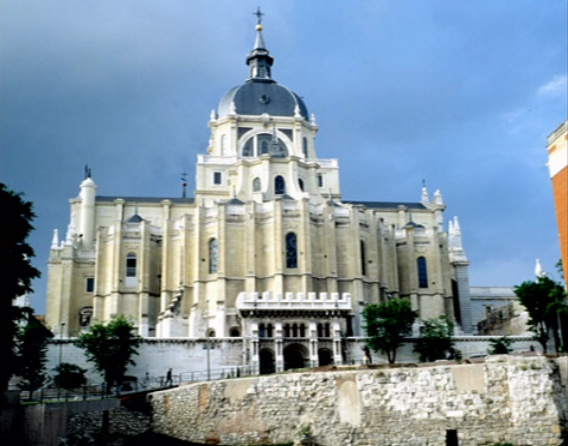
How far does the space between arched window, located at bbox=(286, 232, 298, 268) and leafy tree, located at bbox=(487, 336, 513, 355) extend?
64.2ft

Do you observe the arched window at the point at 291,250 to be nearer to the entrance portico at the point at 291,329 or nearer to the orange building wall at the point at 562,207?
the entrance portico at the point at 291,329

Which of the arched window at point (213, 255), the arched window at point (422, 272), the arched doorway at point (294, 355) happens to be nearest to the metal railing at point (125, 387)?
the arched doorway at point (294, 355)

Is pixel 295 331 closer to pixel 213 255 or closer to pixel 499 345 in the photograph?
pixel 213 255

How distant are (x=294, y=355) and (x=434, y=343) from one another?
39.7 ft

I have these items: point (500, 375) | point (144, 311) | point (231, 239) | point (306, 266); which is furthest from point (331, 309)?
point (500, 375)

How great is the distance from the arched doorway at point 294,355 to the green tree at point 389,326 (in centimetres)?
567

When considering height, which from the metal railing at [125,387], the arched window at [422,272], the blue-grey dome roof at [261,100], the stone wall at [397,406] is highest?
the blue-grey dome roof at [261,100]

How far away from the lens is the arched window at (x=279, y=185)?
92188mm

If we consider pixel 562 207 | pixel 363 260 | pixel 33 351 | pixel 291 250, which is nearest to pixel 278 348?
pixel 291 250

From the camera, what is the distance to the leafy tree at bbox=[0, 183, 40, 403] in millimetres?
40656

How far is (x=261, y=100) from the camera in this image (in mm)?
105438

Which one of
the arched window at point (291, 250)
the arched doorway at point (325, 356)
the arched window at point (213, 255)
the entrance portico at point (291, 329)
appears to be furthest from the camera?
the arched window at point (213, 255)

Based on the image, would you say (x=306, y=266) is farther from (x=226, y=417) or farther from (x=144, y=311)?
(x=226, y=417)

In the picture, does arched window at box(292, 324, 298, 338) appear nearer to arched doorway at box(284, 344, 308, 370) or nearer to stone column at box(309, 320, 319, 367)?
arched doorway at box(284, 344, 308, 370)
